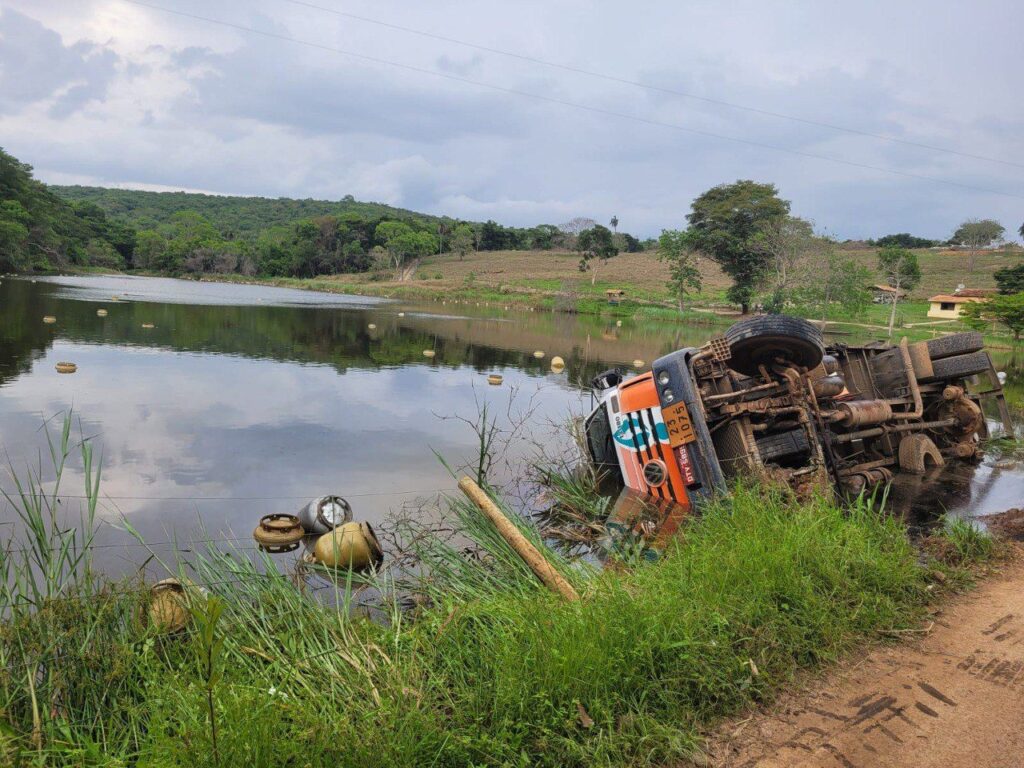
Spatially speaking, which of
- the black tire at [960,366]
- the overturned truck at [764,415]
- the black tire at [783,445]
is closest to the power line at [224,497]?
the overturned truck at [764,415]

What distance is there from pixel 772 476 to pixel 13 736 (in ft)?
22.6

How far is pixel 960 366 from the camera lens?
11.2 m

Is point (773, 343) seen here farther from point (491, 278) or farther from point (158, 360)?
point (491, 278)

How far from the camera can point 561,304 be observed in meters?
67.8

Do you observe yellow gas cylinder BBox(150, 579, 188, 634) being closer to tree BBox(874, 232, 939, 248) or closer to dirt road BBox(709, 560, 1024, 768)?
dirt road BBox(709, 560, 1024, 768)

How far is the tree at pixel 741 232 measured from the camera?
5894 centimetres

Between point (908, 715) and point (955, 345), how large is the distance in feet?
31.2

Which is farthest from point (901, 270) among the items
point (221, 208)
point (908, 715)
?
point (221, 208)

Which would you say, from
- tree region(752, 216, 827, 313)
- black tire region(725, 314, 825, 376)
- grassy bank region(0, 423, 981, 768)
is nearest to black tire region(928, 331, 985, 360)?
black tire region(725, 314, 825, 376)

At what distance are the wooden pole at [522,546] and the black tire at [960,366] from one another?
8.26m

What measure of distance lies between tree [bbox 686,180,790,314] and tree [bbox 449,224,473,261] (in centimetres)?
5412

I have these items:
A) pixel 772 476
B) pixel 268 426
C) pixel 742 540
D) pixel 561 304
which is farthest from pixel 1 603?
pixel 561 304

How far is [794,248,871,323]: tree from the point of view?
48.8m

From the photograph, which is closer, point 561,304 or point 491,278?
point 561,304
